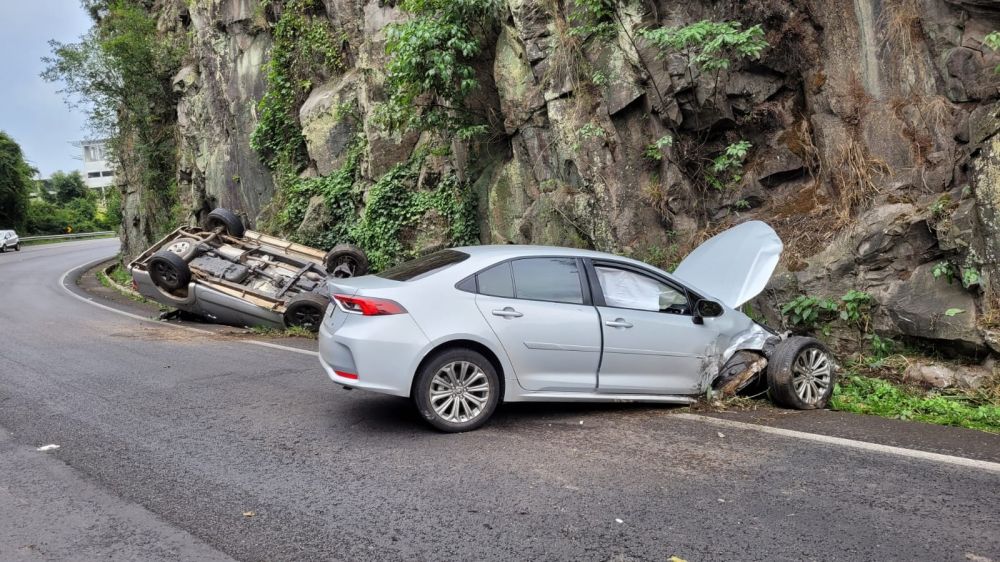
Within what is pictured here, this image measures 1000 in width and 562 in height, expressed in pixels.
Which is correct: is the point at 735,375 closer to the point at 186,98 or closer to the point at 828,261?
the point at 828,261

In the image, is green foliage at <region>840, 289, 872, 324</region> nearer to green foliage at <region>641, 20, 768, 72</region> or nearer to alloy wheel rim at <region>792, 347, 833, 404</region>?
alloy wheel rim at <region>792, 347, 833, 404</region>

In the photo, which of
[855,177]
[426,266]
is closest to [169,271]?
[426,266]

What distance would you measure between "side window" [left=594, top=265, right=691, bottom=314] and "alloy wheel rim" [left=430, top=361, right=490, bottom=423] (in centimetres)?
136

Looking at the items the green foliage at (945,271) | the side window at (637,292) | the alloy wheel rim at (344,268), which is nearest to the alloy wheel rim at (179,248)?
the alloy wheel rim at (344,268)

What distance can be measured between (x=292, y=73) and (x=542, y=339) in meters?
14.9

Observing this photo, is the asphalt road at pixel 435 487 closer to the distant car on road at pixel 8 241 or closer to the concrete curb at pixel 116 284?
the concrete curb at pixel 116 284

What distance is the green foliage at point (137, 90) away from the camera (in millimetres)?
25031

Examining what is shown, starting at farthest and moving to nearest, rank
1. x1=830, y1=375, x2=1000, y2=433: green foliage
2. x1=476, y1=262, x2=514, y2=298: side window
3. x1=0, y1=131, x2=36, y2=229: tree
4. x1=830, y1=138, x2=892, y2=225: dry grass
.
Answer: x1=0, y1=131, x2=36, y2=229: tree → x1=830, y1=138, x2=892, y2=225: dry grass → x1=830, y1=375, x2=1000, y2=433: green foliage → x1=476, y1=262, x2=514, y2=298: side window

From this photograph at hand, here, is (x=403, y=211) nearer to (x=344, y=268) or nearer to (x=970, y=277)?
(x=344, y=268)

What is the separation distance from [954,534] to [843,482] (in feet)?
2.69

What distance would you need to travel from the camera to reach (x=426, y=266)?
20.5 feet

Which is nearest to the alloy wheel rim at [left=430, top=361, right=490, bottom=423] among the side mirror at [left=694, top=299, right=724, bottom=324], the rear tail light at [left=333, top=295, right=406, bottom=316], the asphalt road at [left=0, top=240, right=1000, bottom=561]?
the asphalt road at [left=0, top=240, right=1000, bottom=561]

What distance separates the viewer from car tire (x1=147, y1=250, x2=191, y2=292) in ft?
41.5

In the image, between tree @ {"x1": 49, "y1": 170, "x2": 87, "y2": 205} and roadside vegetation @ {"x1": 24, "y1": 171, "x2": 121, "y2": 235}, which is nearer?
roadside vegetation @ {"x1": 24, "y1": 171, "x2": 121, "y2": 235}
